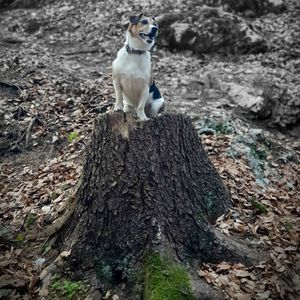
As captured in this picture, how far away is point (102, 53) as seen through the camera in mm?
Answer: 10430

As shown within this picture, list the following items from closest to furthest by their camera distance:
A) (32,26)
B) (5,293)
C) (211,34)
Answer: (5,293)
(211,34)
(32,26)

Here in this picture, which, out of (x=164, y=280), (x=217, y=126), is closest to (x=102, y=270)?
(x=164, y=280)

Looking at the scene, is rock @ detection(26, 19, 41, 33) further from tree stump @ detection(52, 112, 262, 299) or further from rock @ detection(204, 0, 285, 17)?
tree stump @ detection(52, 112, 262, 299)

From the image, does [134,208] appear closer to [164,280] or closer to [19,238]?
[164,280]

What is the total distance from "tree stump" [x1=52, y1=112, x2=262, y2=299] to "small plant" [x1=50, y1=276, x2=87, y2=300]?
18 centimetres

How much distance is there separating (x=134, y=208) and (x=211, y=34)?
25.5 ft

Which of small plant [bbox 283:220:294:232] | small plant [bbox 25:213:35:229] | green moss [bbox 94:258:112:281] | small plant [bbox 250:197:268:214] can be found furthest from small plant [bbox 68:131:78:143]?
small plant [bbox 283:220:294:232]

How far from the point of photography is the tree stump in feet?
12.9

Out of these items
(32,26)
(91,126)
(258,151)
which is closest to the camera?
(258,151)

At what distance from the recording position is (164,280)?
3.72m

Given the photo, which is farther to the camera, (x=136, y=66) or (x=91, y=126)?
(x=91, y=126)

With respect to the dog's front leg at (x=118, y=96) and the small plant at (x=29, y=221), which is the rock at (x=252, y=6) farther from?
the small plant at (x=29, y=221)

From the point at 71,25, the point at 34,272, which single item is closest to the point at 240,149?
the point at 34,272

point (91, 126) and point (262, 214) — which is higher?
point (262, 214)
